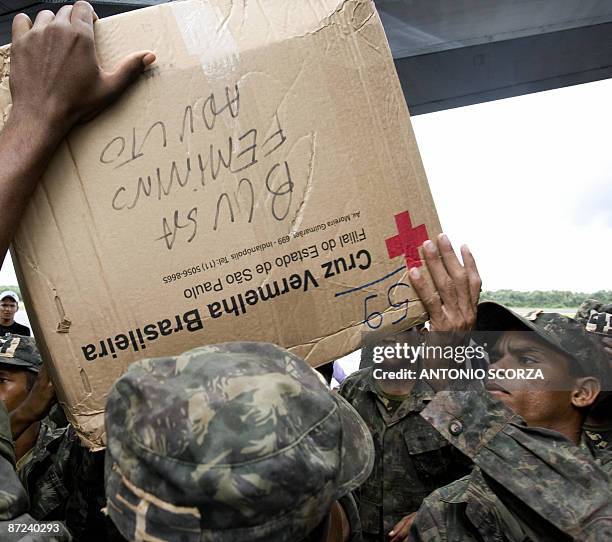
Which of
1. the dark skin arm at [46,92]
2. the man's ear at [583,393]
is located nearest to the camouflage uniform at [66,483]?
the dark skin arm at [46,92]

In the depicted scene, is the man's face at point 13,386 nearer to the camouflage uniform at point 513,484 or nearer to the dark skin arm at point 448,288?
the camouflage uniform at point 513,484

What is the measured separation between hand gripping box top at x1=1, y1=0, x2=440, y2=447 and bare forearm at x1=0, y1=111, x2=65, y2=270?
0.04 m

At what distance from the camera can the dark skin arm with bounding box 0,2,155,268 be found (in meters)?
0.86

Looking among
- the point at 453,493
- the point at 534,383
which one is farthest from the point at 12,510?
the point at 534,383

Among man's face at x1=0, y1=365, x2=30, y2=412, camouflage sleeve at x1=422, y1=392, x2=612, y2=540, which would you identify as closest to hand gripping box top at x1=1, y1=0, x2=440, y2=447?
camouflage sleeve at x1=422, y1=392, x2=612, y2=540

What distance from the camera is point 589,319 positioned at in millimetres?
2207

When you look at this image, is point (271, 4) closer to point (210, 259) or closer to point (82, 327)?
point (210, 259)

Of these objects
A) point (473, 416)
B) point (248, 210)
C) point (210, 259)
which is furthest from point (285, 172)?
point (473, 416)

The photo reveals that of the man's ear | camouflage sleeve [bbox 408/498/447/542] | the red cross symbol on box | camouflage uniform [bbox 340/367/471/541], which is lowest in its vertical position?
camouflage uniform [bbox 340/367/471/541]

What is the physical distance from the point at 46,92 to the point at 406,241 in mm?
617

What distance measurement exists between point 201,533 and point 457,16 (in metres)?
2.82

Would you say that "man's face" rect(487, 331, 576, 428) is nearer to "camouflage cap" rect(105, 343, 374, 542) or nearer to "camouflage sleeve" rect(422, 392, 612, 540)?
"camouflage sleeve" rect(422, 392, 612, 540)

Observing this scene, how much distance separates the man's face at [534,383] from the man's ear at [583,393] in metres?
0.02

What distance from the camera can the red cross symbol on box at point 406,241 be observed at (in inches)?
38.6
